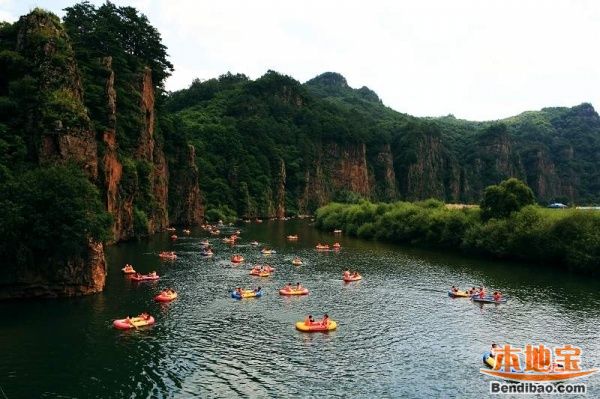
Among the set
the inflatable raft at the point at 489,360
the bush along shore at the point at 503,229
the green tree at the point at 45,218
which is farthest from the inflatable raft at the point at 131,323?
the bush along shore at the point at 503,229

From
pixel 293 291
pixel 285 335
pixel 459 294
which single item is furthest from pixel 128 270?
pixel 459 294

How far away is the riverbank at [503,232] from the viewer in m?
82.9

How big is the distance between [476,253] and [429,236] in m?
13.3

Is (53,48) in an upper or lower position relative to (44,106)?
upper

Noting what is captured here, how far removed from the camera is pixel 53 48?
67750 mm

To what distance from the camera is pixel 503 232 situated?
95.7 metres

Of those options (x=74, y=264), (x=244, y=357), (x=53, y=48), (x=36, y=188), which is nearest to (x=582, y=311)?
(x=244, y=357)

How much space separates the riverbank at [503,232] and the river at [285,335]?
5.65 metres

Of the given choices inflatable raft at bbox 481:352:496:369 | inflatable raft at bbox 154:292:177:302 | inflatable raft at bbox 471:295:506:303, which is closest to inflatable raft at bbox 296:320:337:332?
inflatable raft at bbox 481:352:496:369

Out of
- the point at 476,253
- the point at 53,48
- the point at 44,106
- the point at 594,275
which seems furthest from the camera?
the point at 476,253

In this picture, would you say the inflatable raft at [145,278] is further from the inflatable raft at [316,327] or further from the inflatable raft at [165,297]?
the inflatable raft at [316,327]

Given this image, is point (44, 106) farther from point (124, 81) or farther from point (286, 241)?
point (286, 241)

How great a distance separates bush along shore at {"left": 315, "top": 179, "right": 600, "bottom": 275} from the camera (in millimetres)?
83625

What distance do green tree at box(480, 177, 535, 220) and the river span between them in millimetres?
21007
